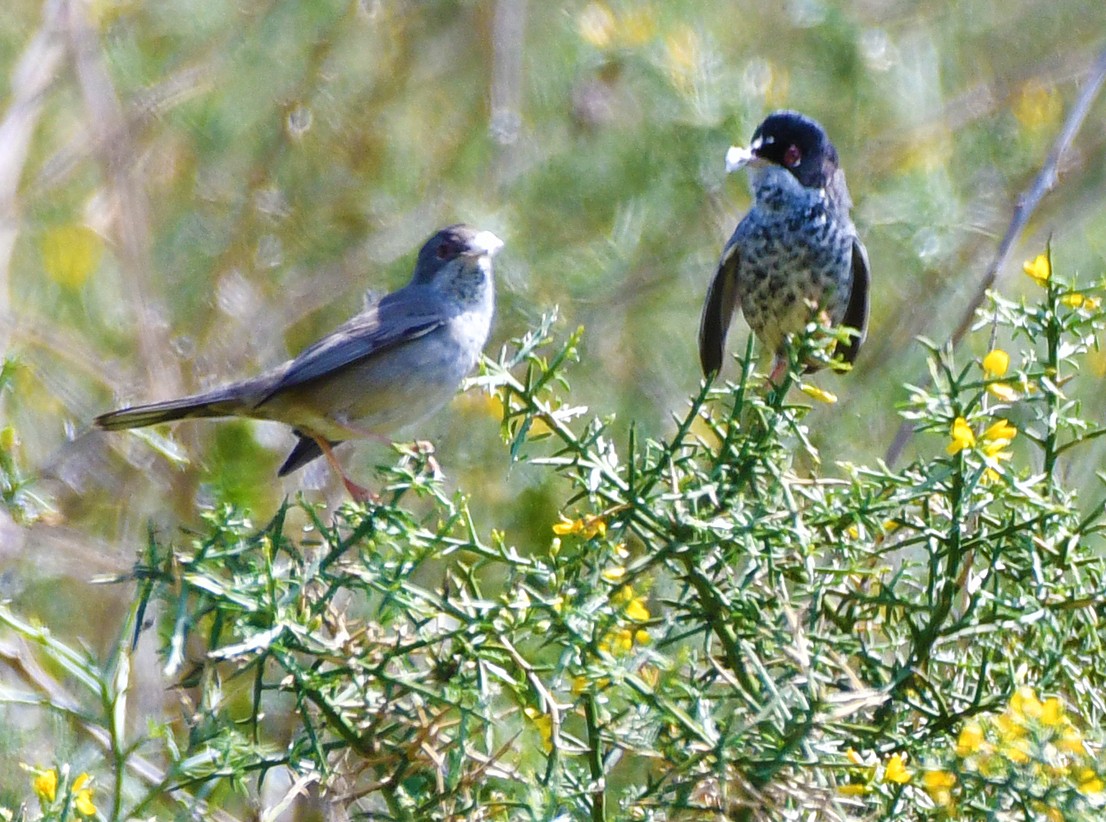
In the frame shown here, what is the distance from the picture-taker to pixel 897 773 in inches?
67.9

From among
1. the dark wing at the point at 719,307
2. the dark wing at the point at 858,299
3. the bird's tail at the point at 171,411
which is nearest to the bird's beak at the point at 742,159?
the dark wing at the point at 719,307

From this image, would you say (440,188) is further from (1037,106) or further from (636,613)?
(636,613)

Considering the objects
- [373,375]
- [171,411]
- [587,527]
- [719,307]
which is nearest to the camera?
[587,527]

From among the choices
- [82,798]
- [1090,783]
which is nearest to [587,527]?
[1090,783]

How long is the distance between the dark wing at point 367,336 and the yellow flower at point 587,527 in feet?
7.72

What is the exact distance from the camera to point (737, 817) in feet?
6.23

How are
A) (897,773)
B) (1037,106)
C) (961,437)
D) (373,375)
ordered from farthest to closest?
1. (1037,106)
2. (373,375)
3. (961,437)
4. (897,773)

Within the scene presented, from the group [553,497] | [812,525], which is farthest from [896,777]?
[553,497]

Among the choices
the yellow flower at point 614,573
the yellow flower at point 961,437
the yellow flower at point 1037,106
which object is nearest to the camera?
the yellow flower at point 961,437

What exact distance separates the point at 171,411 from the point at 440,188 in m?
2.18

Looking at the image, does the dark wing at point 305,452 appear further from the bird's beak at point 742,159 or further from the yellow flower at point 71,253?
the yellow flower at point 71,253

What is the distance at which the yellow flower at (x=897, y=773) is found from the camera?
1719 millimetres

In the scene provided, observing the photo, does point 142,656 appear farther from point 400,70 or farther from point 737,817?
point 737,817

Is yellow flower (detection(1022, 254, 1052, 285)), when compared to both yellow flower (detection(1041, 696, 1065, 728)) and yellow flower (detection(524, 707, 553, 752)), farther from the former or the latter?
yellow flower (detection(524, 707, 553, 752))
